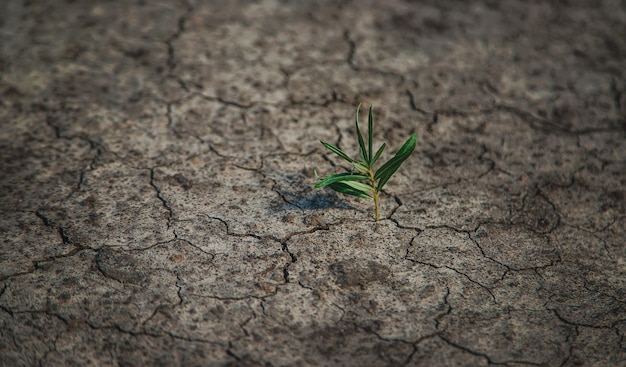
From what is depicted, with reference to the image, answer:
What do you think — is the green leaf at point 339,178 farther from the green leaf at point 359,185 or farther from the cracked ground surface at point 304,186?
the cracked ground surface at point 304,186

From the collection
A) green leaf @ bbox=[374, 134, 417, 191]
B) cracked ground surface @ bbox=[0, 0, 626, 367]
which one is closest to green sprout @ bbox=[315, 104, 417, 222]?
green leaf @ bbox=[374, 134, 417, 191]

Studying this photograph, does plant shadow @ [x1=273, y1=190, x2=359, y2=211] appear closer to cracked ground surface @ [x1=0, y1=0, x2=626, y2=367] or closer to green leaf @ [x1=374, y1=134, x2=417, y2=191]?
cracked ground surface @ [x1=0, y1=0, x2=626, y2=367]

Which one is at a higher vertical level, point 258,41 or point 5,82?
point 258,41

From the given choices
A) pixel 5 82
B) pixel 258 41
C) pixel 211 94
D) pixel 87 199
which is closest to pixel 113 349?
pixel 87 199

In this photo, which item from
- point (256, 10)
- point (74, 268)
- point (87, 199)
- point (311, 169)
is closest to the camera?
point (74, 268)

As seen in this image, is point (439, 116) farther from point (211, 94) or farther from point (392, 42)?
point (211, 94)

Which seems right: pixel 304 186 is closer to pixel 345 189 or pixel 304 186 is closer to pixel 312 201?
pixel 312 201

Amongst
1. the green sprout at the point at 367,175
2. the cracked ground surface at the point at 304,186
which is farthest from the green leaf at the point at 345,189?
the cracked ground surface at the point at 304,186
